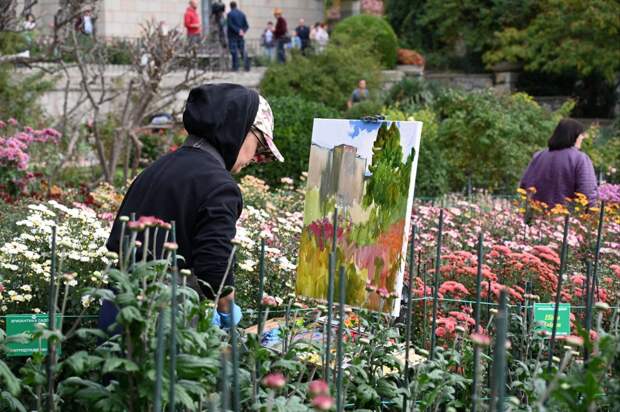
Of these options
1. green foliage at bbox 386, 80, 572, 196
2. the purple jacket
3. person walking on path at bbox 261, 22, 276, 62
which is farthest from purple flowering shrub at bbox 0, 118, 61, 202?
person walking on path at bbox 261, 22, 276, 62

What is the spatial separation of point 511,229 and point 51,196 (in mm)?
4555

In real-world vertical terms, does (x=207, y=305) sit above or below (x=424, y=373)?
above

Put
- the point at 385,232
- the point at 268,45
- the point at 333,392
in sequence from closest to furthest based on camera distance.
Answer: the point at 333,392 < the point at 385,232 < the point at 268,45

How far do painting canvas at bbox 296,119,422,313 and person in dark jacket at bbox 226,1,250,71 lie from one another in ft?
73.0

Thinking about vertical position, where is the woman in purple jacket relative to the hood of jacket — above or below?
below

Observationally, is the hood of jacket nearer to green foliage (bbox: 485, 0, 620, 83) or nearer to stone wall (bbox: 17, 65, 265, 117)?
stone wall (bbox: 17, 65, 265, 117)

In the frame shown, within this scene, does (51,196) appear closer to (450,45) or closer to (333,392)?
(333,392)

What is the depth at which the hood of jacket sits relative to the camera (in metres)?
3.67

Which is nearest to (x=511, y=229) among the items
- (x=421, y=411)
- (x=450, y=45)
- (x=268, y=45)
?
(x=421, y=411)

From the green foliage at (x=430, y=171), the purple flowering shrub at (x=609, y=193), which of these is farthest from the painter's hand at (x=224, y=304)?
the green foliage at (x=430, y=171)

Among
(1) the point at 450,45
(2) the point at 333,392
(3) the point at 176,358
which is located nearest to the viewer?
(3) the point at 176,358

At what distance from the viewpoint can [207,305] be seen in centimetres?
296

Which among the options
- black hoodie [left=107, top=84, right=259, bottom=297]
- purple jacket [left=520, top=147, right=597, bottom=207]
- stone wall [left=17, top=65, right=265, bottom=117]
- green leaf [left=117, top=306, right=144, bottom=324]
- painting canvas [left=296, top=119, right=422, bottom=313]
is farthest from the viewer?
stone wall [left=17, top=65, right=265, bottom=117]

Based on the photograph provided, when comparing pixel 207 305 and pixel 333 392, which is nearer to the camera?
pixel 207 305
